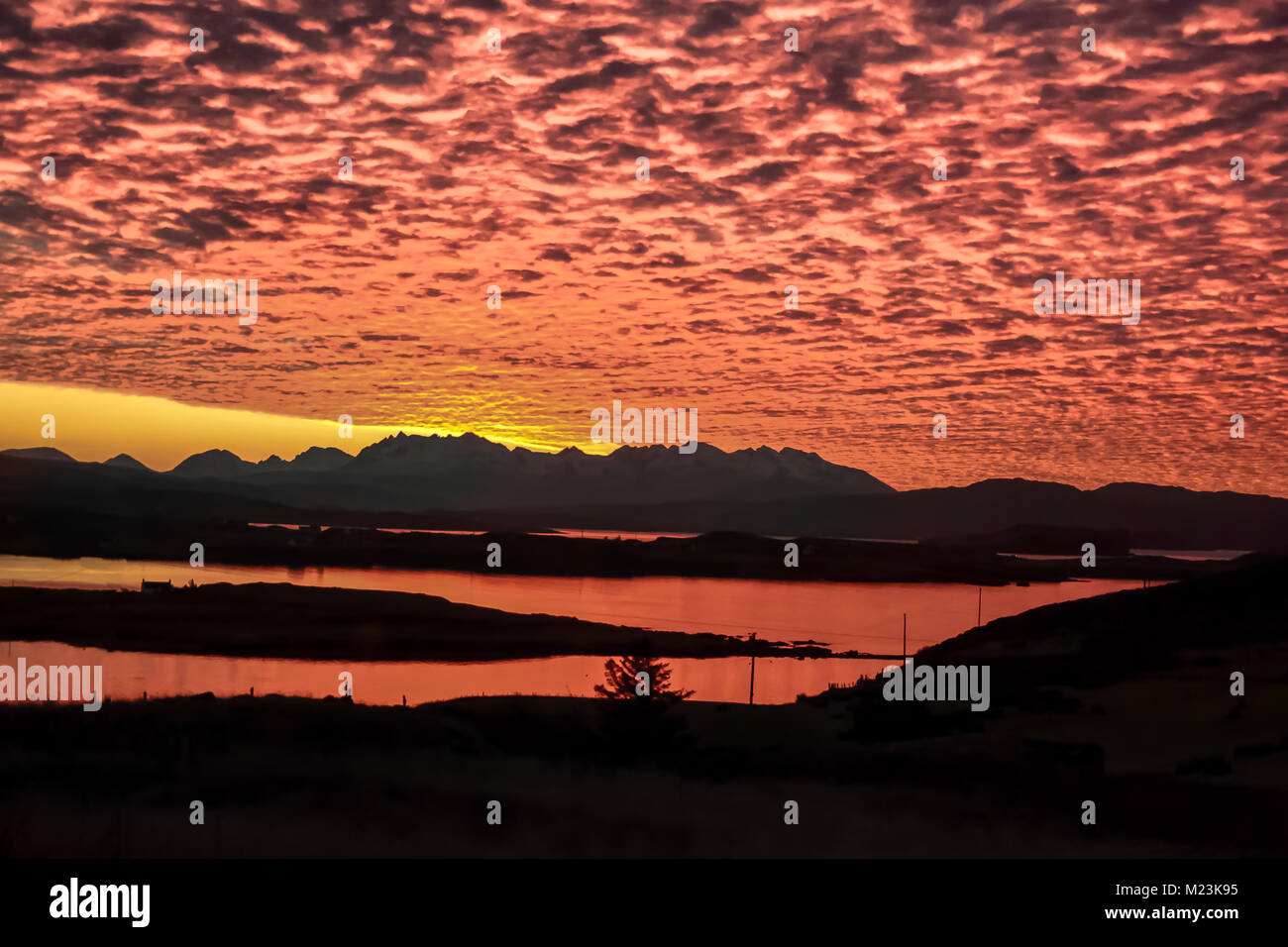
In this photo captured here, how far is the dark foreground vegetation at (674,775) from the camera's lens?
63.2ft

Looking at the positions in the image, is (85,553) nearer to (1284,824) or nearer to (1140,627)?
(1140,627)

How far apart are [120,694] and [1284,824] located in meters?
44.0

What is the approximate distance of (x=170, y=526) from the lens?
170 m

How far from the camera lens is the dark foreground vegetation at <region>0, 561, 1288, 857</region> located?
63.2ft

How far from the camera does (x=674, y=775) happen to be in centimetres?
2839
